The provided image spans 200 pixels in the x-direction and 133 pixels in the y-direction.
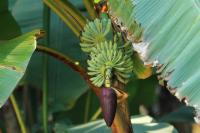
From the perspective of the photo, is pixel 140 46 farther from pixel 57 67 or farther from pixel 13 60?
pixel 57 67

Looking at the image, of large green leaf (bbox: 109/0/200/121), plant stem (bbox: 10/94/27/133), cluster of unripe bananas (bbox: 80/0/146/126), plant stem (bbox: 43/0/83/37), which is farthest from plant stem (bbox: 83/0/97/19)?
plant stem (bbox: 10/94/27/133)

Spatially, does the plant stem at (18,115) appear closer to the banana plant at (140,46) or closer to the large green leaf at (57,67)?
the large green leaf at (57,67)

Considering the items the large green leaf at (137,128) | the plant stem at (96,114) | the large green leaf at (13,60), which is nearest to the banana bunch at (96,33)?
the large green leaf at (13,60)

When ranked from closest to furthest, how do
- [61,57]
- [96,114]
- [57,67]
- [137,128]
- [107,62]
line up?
[107,62]
[61,57]
[137,128]
[57,67]
[96,114]

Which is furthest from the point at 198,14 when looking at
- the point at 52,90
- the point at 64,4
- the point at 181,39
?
the point at 52,90

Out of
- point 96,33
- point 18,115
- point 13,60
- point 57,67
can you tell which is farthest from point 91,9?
point 57,67

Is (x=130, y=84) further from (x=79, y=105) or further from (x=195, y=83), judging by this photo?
(x=195, y=83)

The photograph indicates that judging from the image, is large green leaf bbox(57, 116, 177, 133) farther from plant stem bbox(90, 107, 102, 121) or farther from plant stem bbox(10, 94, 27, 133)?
plant stem bbox(90, 107, 102, 121)
